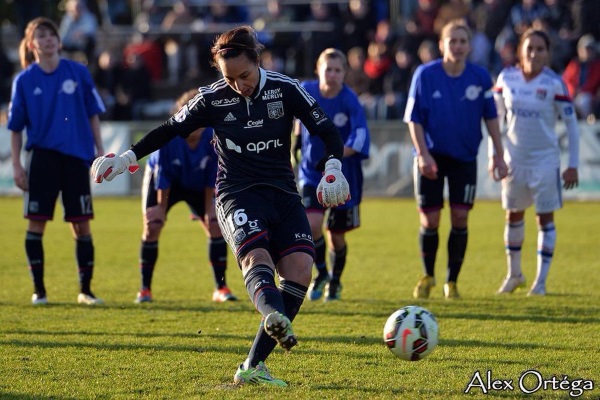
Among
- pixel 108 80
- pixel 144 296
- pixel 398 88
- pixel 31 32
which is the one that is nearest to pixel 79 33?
pixel 108 80

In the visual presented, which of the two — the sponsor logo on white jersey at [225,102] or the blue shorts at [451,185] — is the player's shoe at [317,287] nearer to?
the blue shorts at [451,185]

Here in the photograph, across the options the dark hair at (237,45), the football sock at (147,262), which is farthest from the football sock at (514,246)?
the dark hair at (237,45)

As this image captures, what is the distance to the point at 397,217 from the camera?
17.6 metres

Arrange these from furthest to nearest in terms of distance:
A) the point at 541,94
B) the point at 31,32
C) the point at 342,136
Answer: the point at 541,94 < the point at 342,136 < the point at 31,32

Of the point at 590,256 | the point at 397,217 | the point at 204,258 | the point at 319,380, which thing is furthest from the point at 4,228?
the point at 319,380

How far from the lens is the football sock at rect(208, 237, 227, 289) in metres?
9.80

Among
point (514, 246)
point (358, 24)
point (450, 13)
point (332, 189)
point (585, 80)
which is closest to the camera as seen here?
point (332, 189)

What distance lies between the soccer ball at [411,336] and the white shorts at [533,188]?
414 centimetres

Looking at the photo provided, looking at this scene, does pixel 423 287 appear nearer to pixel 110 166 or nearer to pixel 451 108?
pixel 451 108

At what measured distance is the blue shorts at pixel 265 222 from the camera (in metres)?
6.01

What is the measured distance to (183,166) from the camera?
941cm

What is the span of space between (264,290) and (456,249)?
4.34 meters

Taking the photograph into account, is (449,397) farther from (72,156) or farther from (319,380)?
(72,156)

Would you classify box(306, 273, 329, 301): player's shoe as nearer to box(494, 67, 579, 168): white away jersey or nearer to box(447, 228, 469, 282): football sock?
box(447, 228, 469, 282): football sock
